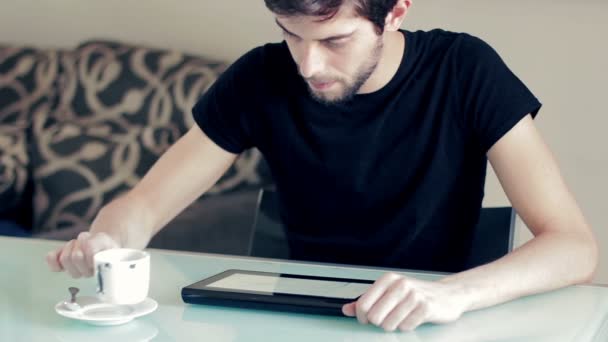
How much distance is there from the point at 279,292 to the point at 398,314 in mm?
174

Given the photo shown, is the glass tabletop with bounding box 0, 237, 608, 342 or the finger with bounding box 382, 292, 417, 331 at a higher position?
the finger with bounding box 382, 292, 417, 331

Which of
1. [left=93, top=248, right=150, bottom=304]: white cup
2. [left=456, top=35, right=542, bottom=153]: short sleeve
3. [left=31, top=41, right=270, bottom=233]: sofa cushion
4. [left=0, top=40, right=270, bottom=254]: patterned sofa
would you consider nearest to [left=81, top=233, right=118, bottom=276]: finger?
[left=93, top=248, right=150, bottom=304]: white cup

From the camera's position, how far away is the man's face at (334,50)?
1335 millimetres

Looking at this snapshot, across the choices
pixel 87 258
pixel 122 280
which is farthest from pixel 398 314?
pixel 87 258

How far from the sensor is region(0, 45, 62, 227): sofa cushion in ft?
8.65

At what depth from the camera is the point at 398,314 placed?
1.05 m

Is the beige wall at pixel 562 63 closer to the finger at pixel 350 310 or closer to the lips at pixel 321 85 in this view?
the lips at pixel 321 85

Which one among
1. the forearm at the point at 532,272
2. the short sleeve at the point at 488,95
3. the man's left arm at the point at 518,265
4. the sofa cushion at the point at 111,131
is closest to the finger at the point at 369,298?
the man's left arm at the point at 518,265

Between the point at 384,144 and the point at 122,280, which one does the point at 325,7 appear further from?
the point at 122,280

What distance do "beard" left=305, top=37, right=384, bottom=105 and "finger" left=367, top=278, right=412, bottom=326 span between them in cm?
45

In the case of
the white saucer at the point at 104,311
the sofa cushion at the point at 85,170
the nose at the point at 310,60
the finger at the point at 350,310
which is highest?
the nose at the point at 310,60

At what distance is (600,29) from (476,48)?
1.02m

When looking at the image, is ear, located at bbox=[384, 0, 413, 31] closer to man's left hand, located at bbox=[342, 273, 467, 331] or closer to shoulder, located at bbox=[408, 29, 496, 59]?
shoulder, located at bbox=[408, 29, 496, 59]

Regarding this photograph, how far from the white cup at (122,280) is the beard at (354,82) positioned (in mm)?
466
